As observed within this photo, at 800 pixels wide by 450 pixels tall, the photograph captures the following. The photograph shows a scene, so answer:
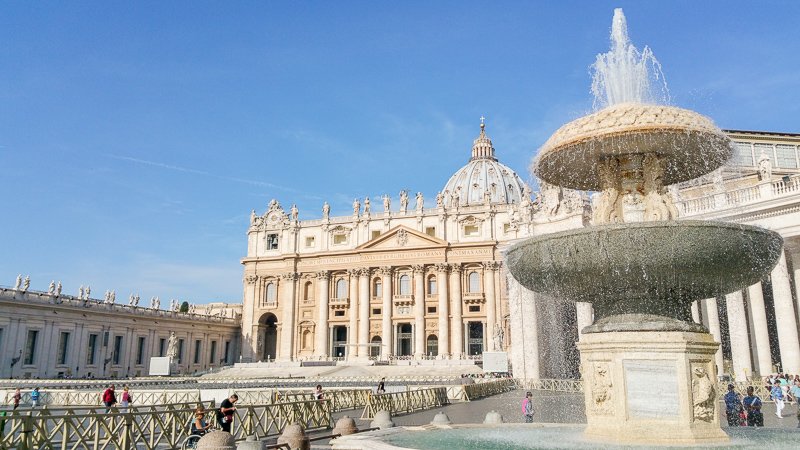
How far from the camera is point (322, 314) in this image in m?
61.2

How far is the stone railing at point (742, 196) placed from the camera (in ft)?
68.1

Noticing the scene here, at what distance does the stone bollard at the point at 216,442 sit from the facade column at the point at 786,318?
18668 mm

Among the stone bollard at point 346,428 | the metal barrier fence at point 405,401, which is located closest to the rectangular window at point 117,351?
the metal barrier fence at point 405,401

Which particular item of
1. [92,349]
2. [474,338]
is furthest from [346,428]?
[474,338]

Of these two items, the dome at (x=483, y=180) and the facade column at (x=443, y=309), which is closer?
the facade column at (x=443, y=309)

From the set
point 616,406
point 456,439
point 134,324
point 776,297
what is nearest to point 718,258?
point 616,406

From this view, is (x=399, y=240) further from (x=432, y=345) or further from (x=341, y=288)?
(x=432, y=345)

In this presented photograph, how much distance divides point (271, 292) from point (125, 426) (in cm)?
5672

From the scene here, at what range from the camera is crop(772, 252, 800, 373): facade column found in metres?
20.4

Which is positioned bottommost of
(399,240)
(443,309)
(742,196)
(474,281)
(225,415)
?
(225,415)

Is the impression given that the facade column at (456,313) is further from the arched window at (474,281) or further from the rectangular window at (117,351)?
the rectangular window at (117,351)

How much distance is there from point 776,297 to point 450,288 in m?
38.8

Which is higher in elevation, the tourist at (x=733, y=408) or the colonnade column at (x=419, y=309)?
the colonnade column at (x=419, y=309)

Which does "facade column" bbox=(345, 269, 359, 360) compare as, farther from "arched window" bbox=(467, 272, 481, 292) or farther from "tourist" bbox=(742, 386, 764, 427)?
"tourist" bbox=(742, 386, 764, 427)
